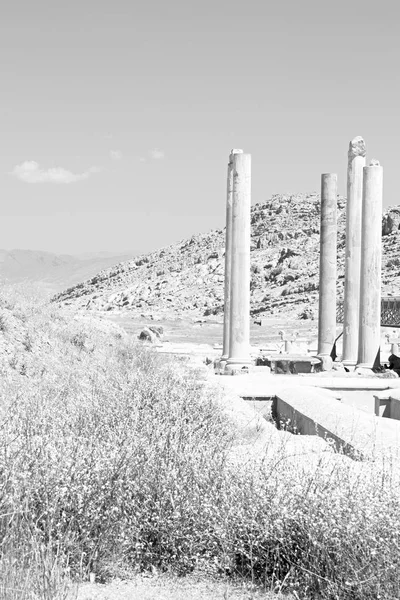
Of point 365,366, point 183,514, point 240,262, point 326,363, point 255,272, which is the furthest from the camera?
point 255,272

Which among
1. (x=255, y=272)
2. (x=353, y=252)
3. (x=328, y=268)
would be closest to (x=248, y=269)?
(x=328, y=268)

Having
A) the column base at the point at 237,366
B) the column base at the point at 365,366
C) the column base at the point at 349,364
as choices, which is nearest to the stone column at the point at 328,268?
the column base at the point at 349,364

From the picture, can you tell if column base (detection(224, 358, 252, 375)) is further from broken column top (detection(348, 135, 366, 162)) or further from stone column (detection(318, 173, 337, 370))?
broken column top (detection(348, 135, 366, 162))

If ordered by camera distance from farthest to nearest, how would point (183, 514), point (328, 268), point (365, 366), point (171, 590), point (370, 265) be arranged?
point (328, 268)
point (370, 265)
point (365, 366)
point (183, 514)
point (171, 590)

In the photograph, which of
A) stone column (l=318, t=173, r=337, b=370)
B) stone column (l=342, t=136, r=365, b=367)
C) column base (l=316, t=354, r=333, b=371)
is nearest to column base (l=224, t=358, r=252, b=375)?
column base (l=316, t=354, r=333, b=371)

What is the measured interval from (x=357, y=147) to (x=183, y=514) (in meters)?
20.5

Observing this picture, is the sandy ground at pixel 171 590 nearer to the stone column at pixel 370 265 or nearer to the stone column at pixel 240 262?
the stone column at pixel 240 262

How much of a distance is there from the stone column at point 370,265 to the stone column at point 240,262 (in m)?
3.38

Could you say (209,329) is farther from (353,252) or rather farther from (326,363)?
(326,363)

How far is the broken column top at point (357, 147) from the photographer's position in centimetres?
2444

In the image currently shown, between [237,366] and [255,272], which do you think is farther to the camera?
[255,272]

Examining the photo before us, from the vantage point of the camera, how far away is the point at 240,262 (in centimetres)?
2214

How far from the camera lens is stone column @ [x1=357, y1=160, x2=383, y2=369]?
22.5 meters

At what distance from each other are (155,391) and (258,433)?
144 centimetres
